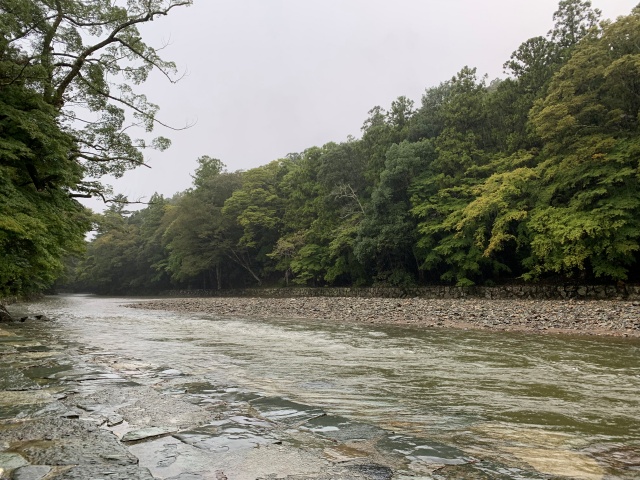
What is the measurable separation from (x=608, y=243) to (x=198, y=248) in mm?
40778

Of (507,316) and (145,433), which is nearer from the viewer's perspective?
(145,433)

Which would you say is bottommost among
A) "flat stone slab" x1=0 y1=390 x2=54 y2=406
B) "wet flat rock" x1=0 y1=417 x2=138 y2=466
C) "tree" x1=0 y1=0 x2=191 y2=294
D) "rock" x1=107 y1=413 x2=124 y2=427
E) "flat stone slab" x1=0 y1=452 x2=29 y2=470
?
"rock" x1=107 y1=413 x2=124 y2=427

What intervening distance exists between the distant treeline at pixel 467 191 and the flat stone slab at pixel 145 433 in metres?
12.8

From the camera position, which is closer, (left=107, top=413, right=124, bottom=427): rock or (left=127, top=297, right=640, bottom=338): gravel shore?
(left=107, top=413, right=124, bottom=427): rock

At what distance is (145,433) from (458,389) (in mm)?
3525

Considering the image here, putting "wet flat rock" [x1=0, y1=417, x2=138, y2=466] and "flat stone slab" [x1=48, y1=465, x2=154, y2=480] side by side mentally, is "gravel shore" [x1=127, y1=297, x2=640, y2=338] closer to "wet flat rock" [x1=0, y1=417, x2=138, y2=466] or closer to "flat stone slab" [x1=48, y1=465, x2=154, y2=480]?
"wet flat rock" [x1=0, y1=417, x2=138, y2=466]

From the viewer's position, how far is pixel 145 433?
2.86 meters

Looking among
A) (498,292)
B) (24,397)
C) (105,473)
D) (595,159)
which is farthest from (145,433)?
(498,292)

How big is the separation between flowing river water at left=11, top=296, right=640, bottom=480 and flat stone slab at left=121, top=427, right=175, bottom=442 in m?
1.08

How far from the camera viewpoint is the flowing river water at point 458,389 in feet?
9.03

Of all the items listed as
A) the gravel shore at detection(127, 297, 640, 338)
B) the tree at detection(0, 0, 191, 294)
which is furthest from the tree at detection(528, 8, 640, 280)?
the tree at detection(0, 0, 191, 294)

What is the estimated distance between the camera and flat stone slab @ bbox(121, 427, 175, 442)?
2.71 metres

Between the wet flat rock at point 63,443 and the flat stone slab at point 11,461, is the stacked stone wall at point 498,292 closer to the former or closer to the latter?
the wet flat rock at point 63,443

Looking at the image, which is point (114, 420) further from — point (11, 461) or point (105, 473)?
point (105, 473)
